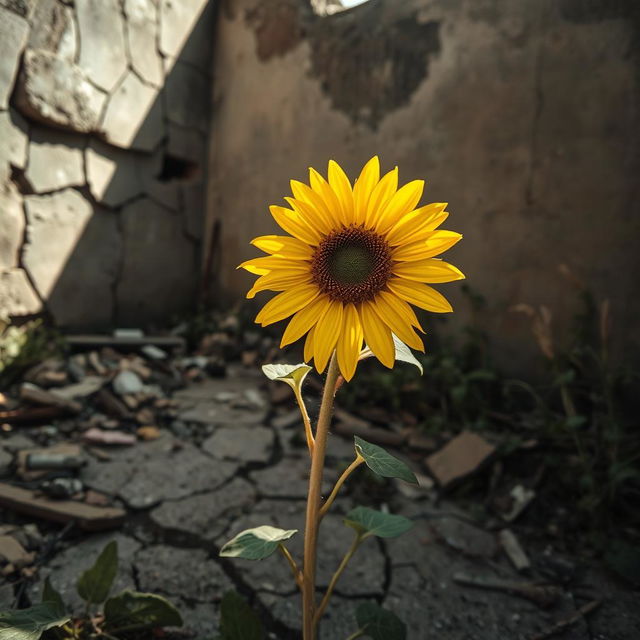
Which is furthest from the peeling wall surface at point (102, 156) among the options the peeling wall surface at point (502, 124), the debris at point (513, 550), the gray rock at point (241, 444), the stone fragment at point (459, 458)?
the debris at point (513, 550)

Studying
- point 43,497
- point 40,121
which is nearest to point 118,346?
point 40,121

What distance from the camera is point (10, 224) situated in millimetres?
3064

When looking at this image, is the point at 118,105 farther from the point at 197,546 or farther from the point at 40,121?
the point at 197,546

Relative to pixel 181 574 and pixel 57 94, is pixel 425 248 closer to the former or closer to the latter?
pixel 181 574

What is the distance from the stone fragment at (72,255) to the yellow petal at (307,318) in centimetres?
319

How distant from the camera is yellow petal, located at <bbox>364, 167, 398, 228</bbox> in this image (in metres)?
0.75

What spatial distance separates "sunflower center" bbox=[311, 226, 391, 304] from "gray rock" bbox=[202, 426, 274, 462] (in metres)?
1.62

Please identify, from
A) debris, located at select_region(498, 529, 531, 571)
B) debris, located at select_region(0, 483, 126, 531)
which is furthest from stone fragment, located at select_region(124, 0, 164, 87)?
debris, located at select_region(498, 529, 531, 571)

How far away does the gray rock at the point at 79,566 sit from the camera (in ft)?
4.01

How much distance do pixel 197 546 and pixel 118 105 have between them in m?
3.44

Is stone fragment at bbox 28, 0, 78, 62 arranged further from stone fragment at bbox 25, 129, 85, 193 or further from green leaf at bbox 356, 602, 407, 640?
green leaf at bbox 356, 602, 407, 640

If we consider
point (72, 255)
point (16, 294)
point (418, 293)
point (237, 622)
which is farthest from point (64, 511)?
point (72, 255)

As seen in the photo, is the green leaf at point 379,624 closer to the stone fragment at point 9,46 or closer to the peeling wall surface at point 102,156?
the peeling wall surface at point 102,156

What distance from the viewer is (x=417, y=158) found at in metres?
2.93
